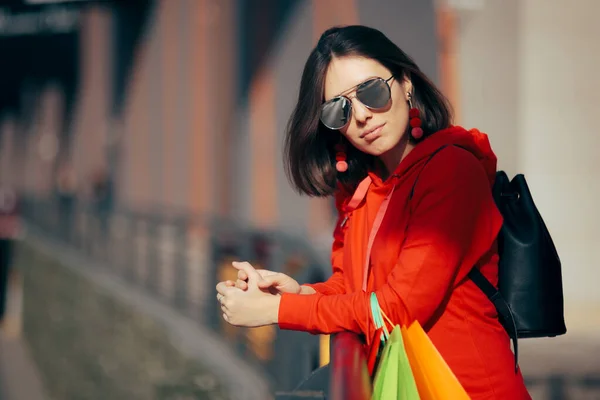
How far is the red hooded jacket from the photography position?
199 centimetres

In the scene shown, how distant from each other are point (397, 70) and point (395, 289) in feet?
1.91

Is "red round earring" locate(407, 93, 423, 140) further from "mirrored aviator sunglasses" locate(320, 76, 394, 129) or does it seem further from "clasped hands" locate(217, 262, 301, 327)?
"clasped hands" locate(217, 262, 301, 327)

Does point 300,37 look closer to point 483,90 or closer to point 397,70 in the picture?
point 483,90

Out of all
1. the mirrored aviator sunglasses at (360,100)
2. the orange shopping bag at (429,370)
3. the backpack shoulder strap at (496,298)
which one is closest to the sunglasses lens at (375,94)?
the mirrored aviator sunglasses at (360,100)

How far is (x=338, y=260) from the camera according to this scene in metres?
2.51

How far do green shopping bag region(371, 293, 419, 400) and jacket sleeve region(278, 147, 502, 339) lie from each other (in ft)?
0.37

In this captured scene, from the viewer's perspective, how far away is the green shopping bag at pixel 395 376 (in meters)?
1.85

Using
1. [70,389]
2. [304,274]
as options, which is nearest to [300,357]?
[304,274]

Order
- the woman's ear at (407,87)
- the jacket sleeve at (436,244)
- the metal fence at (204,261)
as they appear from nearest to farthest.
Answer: the jacket sleeve at (436,244) → the woman's ear at (407,87) → the metal fence at (204,261)

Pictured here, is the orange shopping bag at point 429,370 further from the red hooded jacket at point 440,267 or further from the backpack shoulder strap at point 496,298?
the backpack shoulder strap at point 496,298

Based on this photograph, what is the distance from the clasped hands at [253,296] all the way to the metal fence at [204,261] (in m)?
1.47

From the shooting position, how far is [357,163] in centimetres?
250

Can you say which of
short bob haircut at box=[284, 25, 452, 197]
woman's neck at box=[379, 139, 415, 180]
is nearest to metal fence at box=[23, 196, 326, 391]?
short bob haircut at box=[284, 25, 452, 197]

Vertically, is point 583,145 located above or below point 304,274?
above
